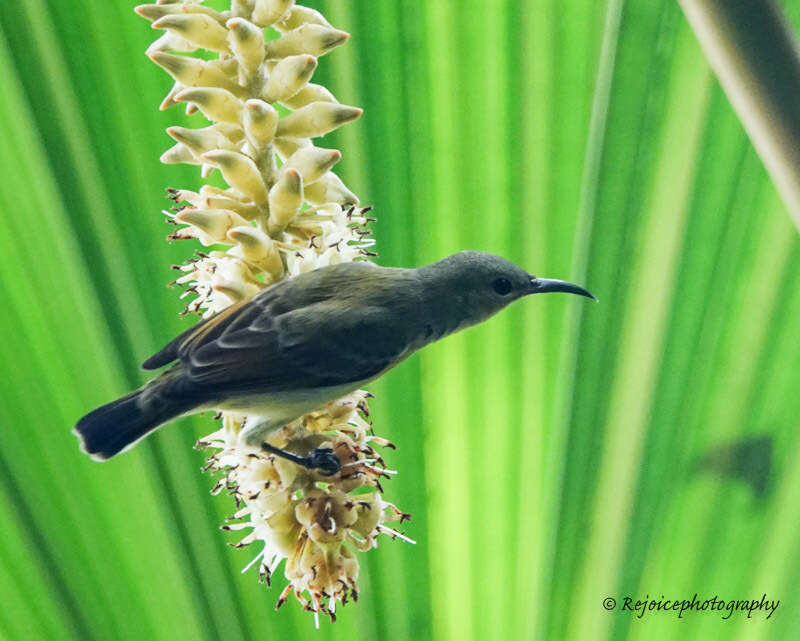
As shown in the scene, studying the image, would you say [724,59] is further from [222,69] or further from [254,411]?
[254,411]

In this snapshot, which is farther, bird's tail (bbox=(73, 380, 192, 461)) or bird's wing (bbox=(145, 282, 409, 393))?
bird's wing (bbox=(145, 282, 409, 393))

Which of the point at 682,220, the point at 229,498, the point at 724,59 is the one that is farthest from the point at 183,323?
the point at 724,59

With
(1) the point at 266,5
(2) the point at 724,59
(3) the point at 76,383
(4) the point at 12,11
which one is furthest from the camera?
(3) the point at 76,383

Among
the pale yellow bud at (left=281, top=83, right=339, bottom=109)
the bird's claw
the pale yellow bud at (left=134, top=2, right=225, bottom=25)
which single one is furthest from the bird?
the pale yellow bud at (left=134, top=2, right=225, bottom=25)

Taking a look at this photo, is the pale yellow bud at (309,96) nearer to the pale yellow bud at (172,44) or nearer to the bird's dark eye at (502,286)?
the pale yellow bud at (172,44)

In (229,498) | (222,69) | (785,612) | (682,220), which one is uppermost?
(222,69)

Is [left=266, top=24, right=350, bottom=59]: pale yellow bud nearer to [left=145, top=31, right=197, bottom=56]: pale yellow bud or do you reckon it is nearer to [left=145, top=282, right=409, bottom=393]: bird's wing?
[left=145, top=31, right=197, bottom=56]: pale yellow bud
